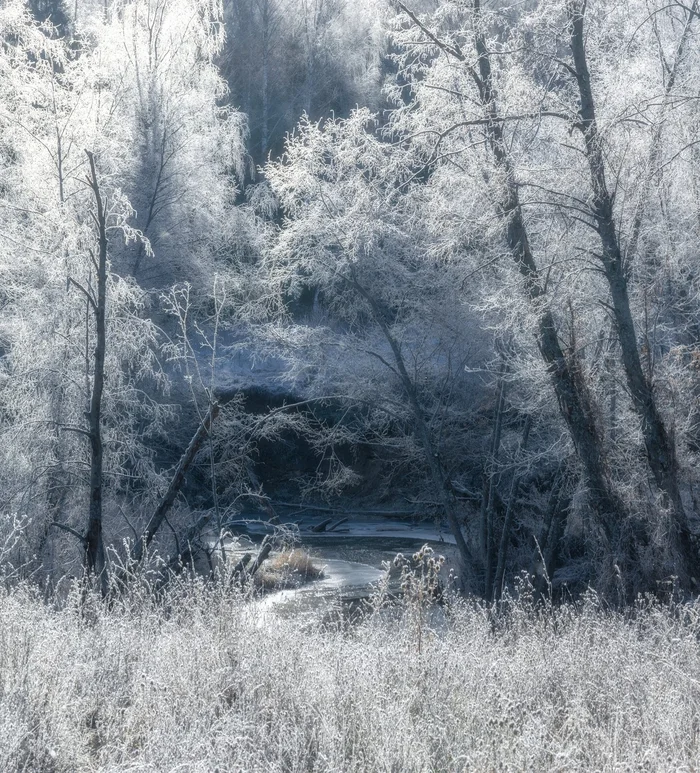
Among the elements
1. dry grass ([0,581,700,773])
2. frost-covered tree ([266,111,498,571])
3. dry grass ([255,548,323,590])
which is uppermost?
frost-covered tree ([266,111,498,571])

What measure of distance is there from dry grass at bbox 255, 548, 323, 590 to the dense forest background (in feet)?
5.46

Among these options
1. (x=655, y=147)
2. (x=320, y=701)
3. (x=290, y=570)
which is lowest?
(x=290, y=570)

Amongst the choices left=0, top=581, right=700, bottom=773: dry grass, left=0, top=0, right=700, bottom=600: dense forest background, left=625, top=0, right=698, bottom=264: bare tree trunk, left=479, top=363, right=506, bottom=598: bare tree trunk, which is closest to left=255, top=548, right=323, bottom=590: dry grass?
left=0, top=0, right=700, bottom=600: dense forest background

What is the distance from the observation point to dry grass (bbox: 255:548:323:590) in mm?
15523

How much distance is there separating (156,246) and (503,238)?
10.2 m

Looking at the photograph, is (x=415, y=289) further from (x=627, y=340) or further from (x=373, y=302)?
(x=627, y=340)

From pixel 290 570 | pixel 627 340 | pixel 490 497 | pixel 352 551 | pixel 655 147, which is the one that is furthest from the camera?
pixel 352 551

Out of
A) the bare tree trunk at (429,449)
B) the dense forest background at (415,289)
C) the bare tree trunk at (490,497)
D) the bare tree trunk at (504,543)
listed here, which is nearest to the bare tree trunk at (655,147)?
the dense forest background at (415,289)

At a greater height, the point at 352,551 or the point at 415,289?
the point at 415,289

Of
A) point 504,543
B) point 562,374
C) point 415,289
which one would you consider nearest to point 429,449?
point 504,543

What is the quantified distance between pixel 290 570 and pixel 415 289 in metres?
5.79

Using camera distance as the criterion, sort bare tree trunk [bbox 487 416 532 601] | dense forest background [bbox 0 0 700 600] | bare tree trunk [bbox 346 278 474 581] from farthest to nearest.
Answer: bare tree trunk [bbox 346 278 474 581] < bare tree trunk [bbox 487 416 532 601] < dense forest background [bbox 0 0 700 600]

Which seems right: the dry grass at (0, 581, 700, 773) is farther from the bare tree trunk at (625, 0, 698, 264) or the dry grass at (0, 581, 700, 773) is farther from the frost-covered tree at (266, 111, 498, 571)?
the frost-covered tree at (266, 111, 498, 571)

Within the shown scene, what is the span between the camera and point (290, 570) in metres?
16.1
